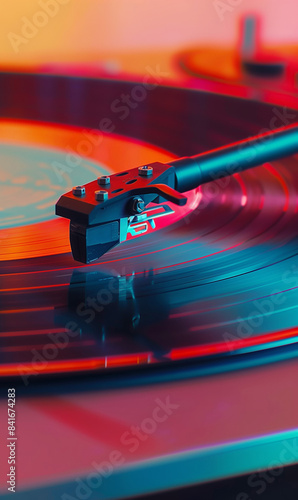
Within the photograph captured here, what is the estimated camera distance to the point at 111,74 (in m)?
1.59

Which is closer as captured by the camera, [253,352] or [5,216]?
[253,352]

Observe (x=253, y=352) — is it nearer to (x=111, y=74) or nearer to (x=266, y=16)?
(x=111, y=74)

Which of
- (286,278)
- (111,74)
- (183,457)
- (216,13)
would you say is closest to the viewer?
(183,457)

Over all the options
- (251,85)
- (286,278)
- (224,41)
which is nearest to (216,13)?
(224,41)

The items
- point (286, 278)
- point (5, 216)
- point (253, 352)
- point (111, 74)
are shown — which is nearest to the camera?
point (253, 352)

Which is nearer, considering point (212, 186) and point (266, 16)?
point (212, 186)

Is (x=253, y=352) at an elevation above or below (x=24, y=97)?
above

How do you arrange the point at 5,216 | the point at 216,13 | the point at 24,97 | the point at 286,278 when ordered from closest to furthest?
the point at 286,278, the point at 5,216, the point at 24,97, the point at 216,13

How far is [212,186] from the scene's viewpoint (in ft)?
3.14

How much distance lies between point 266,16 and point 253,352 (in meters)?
1.62

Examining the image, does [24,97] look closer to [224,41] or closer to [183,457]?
[224,41]

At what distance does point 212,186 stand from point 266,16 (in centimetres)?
120

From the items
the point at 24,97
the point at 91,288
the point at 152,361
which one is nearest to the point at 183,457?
the point at 152,361

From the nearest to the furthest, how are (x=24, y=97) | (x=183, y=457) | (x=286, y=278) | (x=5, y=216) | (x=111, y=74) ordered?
1. (x=183, y=457)
2. (x=286, y=278)
3. (x=5, y=216)
4. (x=24, y=97)
5. (x=111, y=74)
